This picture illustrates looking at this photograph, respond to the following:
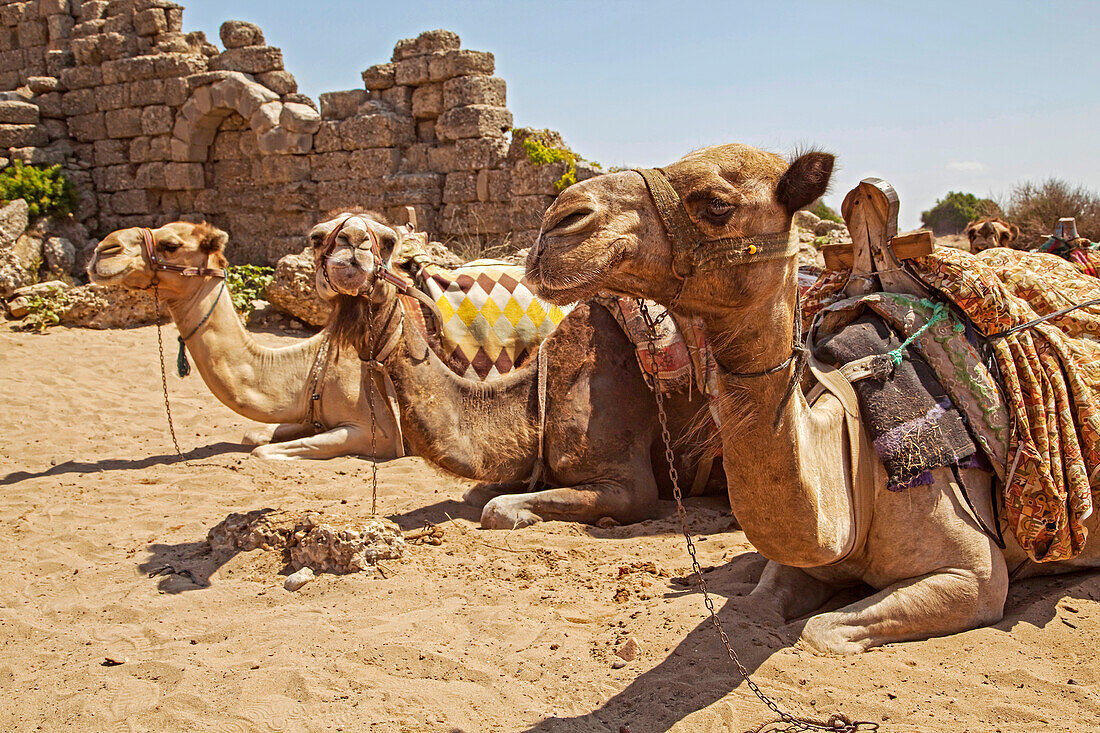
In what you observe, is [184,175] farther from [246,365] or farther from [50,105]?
[246,365]

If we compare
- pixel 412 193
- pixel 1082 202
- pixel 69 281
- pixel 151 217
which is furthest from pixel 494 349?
pixel 1082 202

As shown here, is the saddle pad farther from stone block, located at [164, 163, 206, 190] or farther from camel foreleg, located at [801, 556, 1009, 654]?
stone block, located at [164, 163, 206, 190]

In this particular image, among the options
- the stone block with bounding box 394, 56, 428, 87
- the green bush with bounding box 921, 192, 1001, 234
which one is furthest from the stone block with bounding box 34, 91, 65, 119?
the green bush with bounding box 921, 192, 1001, 234

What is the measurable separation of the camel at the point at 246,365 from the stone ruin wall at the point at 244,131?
6.69 m

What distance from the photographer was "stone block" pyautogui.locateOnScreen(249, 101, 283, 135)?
14.8m

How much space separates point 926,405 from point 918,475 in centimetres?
30

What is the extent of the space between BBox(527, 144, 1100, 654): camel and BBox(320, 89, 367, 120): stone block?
12960 millimetres

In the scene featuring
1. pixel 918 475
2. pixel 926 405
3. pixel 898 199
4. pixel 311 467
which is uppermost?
pixel 898 199

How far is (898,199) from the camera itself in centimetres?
335

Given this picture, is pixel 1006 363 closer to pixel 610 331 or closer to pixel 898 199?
pixel 898 199

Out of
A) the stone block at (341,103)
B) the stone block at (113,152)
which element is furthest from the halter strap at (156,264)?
the stone block at (113,152)

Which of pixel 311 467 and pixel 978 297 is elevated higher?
pixel 978 297

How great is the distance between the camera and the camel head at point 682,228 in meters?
2.13

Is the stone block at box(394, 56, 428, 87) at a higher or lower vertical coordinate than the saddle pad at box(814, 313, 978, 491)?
higher
